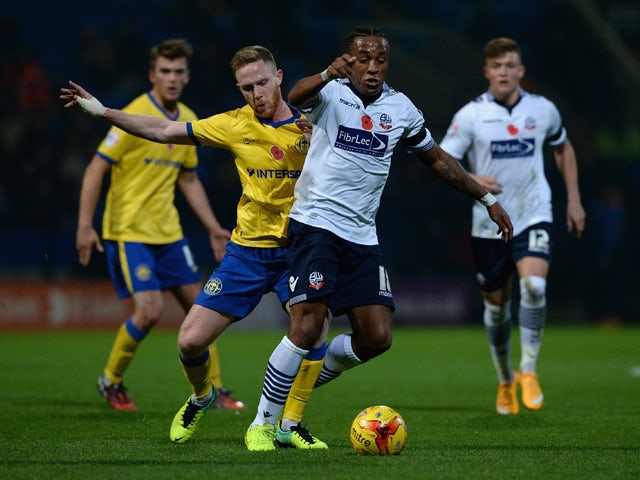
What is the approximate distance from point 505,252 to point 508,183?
53cm

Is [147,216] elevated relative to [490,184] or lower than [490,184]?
lower

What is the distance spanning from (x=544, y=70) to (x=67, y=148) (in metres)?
10.2

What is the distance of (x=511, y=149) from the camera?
8727 mm

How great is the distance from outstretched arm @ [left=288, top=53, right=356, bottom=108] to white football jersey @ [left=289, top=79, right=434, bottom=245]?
0.45 ft

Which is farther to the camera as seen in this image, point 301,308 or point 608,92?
point 608,92

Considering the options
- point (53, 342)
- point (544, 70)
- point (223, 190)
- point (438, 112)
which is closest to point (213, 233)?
point (53, 342)

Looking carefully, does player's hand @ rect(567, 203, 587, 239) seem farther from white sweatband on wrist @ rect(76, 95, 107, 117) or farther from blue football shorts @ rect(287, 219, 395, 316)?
white sweatband on wrist @ rect(76, 95, 107, 117)

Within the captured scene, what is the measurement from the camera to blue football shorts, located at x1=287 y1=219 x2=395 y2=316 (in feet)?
20.0

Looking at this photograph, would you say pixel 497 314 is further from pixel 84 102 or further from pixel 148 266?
pixel 84 102

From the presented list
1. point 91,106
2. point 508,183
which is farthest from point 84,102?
point 508,183

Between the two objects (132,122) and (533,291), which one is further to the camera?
(533,291)

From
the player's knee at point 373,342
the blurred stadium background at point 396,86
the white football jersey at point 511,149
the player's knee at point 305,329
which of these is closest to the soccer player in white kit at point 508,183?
the white football jersey at point 511,149

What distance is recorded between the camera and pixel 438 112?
2117cm

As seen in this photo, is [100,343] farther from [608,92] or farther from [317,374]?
[608,92]
